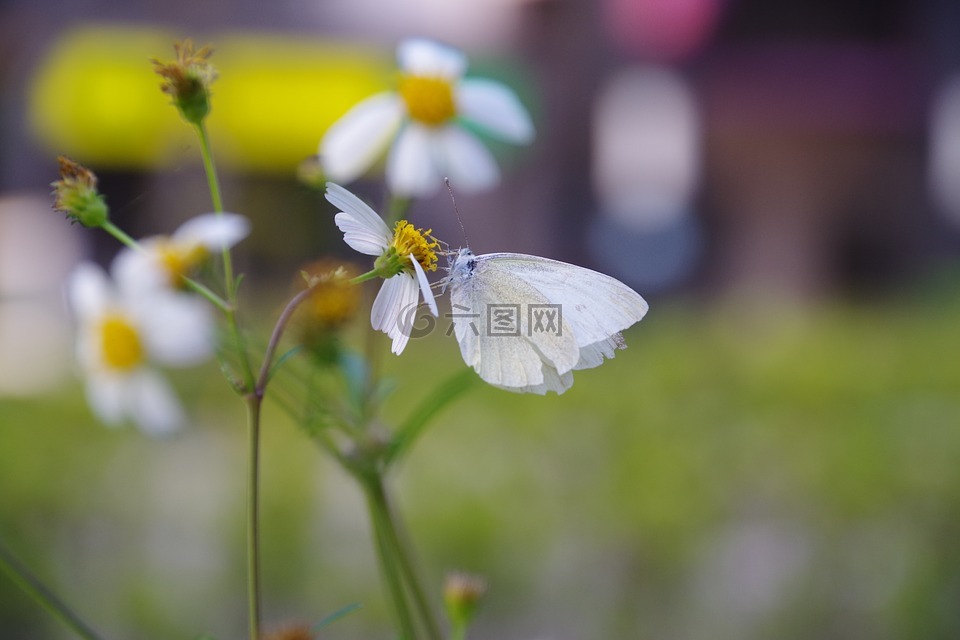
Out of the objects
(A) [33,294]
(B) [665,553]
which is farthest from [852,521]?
(A) [33,294]

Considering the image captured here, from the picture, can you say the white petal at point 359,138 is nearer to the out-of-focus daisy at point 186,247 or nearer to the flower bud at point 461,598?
the out-of-focus daisy at point 186,247

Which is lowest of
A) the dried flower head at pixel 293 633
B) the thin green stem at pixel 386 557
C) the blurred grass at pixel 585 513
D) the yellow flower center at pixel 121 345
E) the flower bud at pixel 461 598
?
the blurred grass at pixel 585 513

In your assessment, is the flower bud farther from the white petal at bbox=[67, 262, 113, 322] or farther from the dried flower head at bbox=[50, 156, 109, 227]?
the white petal at bbox=[67, 262, 113, 322]

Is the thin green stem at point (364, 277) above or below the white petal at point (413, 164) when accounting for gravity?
above

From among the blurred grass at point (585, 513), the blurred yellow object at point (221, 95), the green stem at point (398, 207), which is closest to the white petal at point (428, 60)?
the green stem at point (398, 207)

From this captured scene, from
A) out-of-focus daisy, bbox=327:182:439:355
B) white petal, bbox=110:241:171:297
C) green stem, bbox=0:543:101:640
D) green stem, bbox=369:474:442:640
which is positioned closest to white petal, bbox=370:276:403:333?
out-of-focus daisy, bbox=327:182:439:355

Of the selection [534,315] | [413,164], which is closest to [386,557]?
[534,315]

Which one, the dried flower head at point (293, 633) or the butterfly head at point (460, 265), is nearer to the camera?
the dried flower head at point (293, 633)

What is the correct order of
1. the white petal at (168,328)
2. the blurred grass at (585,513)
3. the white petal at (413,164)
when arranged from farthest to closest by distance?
1. the blurred grass at (585,513)
2. the white petal at (168,328)
3. the white petal at (413,164)
